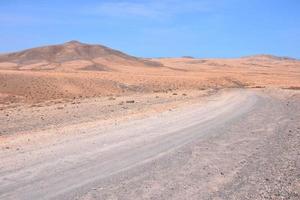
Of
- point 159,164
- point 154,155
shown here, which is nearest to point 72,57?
point 154,155

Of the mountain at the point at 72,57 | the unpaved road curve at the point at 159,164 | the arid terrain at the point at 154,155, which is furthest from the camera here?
the mountain at the point at 72,57

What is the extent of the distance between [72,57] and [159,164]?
10664 centimetres

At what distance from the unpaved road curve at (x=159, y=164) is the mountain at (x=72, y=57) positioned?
279 feet

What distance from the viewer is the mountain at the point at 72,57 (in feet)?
347

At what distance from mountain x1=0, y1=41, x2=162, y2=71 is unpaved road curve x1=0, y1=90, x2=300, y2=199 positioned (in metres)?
84.9

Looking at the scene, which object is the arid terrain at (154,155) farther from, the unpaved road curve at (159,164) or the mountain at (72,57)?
the mountain at (72,57)

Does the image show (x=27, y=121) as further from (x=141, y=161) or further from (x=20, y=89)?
(x=20, y=89)

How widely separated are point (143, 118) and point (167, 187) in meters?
12.3

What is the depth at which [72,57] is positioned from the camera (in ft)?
378

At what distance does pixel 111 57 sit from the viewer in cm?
12075

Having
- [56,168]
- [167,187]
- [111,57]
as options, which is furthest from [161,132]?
[111,57]

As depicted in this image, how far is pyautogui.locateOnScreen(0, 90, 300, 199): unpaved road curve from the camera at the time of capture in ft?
27.2

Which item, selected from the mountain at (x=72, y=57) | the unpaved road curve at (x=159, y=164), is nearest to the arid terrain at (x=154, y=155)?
the unpaved road curve at (x=159, y=164)

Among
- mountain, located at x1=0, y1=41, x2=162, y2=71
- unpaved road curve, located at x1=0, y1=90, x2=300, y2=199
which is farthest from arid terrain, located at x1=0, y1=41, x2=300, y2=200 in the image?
mountain, located at x1=0, y1=41, x2=162, y2=71
